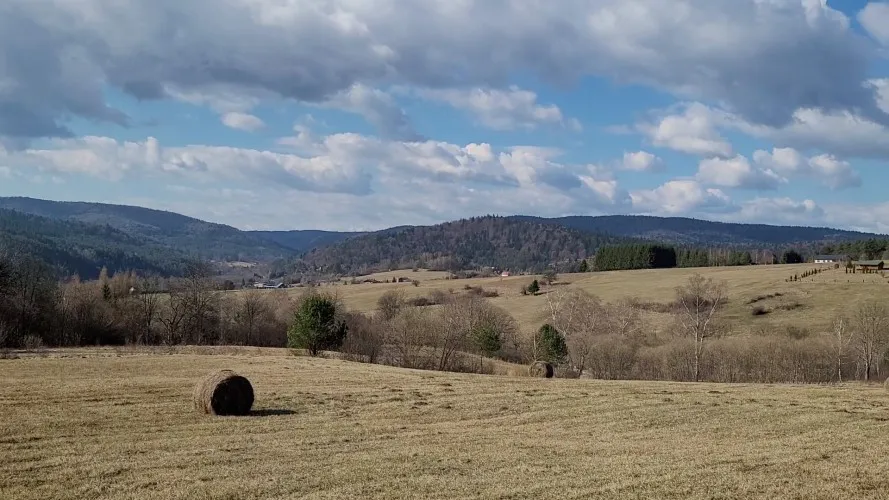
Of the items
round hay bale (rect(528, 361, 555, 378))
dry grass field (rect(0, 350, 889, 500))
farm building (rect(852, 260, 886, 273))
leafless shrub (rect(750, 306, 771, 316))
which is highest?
farm building (rect(852, 260, 886, 273))

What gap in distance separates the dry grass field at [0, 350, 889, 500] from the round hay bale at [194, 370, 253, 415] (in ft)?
2.26

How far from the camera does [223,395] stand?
24.7 m

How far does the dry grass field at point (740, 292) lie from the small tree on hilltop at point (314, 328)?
36.0 metres

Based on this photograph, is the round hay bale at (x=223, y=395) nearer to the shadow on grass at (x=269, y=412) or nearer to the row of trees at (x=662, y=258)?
the shadow on grass at (x=269, y=412)

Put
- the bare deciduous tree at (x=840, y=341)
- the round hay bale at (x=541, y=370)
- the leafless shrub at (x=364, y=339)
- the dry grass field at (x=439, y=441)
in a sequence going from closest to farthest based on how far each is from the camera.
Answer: the dry grass field at (x=439, y=441) < the round hay bale at (x=541, y=370) < the bare deciduous tree at (x=840, y=341) < the leafless shrub at (x=364, y=339)

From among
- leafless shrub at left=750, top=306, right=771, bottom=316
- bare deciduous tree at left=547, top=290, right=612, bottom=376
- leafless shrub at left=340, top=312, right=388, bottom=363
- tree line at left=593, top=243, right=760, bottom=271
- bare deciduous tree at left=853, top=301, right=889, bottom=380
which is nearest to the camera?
bare deciduous tree at left=853, top=301, right=889, bottom=380

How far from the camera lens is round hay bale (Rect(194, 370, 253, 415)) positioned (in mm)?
24656

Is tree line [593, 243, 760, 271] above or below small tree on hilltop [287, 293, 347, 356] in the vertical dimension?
above

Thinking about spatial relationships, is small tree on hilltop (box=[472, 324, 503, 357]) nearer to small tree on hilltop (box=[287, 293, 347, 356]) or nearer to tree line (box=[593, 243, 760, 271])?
small tree on hilltop (box=[287, 293, 347, 356])

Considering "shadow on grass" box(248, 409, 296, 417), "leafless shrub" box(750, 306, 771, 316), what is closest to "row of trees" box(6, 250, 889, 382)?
"leafless shrub" box(750, 306, 771, 316)

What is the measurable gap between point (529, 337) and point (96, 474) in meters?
69.6

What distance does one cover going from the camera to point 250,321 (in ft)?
301

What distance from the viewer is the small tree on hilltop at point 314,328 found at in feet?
207

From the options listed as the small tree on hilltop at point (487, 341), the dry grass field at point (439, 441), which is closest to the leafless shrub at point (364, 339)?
the small tree on hilltop at point (487, 341)
